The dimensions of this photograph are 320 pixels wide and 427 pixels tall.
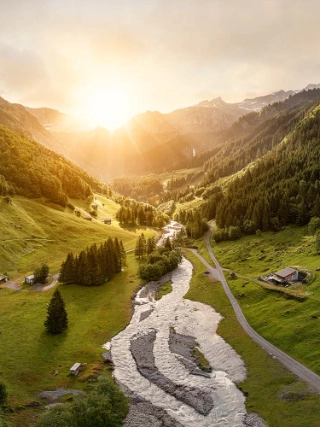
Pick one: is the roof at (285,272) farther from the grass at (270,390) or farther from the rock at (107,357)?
the rock at (107,357)

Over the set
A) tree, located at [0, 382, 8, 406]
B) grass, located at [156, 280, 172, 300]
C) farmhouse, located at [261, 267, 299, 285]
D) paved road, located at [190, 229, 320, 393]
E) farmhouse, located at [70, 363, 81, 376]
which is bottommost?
grass, located at [156, 280, 172, 300]

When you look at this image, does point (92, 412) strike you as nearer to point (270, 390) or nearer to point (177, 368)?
point (177, 368)

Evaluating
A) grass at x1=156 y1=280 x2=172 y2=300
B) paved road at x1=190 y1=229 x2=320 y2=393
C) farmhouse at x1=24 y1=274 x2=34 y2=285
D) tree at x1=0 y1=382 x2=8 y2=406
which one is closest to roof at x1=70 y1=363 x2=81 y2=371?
tree at x1=0 y1=382 x2=8 y2=406

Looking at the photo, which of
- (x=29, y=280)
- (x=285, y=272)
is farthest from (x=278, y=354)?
(x=29, y=280)

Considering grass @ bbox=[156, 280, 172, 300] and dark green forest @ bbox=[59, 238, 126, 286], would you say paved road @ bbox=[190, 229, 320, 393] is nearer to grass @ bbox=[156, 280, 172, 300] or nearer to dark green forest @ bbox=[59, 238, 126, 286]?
grass @ bbox=[156, 280, 172, 300]

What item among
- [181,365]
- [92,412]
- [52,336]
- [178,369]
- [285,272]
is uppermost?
[92,412]

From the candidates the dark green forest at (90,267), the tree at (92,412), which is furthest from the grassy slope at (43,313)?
the tree at (92,412)

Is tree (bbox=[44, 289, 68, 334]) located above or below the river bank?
above
